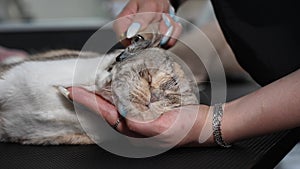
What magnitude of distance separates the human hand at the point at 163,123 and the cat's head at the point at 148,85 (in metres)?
0.02

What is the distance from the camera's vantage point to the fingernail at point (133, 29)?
3.56ft

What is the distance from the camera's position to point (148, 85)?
3.13 ft

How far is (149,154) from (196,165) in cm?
12

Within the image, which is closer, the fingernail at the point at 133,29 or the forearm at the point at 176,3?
the fingernail at the point at 133,29

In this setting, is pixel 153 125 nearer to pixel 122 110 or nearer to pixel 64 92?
pixel 122 110

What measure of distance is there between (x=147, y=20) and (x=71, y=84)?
0.28m

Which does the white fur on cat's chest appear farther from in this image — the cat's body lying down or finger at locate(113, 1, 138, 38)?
finger at locate(113, 1, 138, 38)

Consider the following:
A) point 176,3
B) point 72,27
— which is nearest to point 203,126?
point 176,3

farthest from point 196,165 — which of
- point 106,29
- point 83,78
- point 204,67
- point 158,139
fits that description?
point 106,29

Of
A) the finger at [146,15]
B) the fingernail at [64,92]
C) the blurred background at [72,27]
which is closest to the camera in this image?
the fingernail at [64,92]

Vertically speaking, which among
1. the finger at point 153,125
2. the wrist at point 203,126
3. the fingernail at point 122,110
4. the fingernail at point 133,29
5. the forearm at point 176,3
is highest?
the forearm at point 176,3

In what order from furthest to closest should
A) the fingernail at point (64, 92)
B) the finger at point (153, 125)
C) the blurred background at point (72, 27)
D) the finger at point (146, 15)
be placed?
the blurred background at point (72, 27)
the finger at point (146, 15)
the fingernail at point (64, 92)
the finger at point (153, 125)

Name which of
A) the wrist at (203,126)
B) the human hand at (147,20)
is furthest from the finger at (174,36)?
the wrist at (203,126)

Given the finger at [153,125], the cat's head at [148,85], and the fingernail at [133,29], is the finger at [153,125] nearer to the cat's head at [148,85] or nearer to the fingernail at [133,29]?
the cat's head at [148,85]
